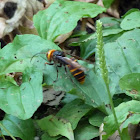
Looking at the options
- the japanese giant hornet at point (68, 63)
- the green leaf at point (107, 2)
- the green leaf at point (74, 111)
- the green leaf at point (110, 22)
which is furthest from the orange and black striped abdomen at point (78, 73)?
the green leaf at point (107, 2)

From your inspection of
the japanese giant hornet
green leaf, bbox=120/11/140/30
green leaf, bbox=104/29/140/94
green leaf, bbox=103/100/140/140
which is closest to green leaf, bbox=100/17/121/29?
green leaf, bbox=120/11/140/30

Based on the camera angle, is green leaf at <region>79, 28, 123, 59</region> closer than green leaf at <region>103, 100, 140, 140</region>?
No

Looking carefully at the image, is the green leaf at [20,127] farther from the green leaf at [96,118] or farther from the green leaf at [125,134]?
the green leaf at [125,134]

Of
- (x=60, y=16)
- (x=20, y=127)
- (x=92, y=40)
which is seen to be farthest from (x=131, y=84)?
(x=60, y=16)

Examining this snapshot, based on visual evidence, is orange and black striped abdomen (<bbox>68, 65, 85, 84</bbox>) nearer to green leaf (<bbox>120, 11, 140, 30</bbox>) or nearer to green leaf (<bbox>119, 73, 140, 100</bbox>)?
green leaf (<bbox>119, 73, 140, 100</bbox>)

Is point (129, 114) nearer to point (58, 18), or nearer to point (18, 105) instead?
point (18, 105)

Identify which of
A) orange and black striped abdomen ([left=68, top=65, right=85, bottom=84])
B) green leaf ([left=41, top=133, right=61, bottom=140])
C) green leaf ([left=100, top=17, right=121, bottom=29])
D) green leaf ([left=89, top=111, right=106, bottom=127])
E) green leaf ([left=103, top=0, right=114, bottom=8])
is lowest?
green leaf ([left=41, top=133, right=61, bottom=140])

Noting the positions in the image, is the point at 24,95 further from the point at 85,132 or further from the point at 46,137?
the point at 85,132
